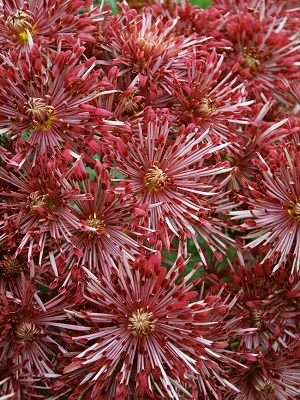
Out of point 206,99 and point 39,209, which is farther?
point 206,99

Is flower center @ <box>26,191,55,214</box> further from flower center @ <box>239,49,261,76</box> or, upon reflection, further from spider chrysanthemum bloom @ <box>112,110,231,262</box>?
flower center @ <box>239,49,261,76</box>

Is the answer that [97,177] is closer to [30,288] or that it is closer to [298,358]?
[30,288]

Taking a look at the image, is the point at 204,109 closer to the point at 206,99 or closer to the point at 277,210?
the point at 206,99

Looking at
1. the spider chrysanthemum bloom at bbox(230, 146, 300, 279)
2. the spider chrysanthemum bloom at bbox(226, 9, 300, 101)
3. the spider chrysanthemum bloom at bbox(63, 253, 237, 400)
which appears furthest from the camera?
the spider chrysanthemum bloom at bbox(226, 9, 300, 101)

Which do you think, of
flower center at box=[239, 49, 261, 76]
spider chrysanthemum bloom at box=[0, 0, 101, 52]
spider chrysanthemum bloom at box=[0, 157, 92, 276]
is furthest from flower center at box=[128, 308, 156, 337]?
flower center at box=[239, 49, 261, 76]

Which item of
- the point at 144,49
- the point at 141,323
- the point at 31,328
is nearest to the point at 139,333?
the point at 141,323

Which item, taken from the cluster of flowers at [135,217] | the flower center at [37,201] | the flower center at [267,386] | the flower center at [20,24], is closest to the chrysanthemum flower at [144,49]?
the cluster of flowers at [135,217]
